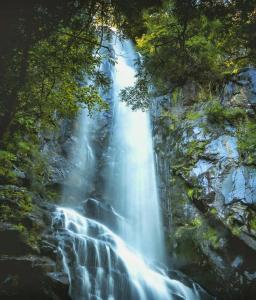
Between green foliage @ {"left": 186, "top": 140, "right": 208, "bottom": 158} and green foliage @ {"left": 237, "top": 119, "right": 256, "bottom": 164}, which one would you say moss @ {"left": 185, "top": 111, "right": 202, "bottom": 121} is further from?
green foliage @ {"left": 237, "top": 119, "right": 256, "bottom": 164}

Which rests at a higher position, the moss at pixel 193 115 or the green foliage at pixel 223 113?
the moss at pixel 193 115

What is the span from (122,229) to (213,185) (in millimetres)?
4391

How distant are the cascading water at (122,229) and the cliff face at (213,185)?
3.38 ft

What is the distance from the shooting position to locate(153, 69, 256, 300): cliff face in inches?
430

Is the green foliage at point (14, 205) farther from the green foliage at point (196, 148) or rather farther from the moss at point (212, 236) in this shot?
the green foliage at point (196, 148)

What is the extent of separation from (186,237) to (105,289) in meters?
3.54

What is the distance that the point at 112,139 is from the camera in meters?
19.2

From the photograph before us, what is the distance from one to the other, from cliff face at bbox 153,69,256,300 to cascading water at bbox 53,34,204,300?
1.03 metres

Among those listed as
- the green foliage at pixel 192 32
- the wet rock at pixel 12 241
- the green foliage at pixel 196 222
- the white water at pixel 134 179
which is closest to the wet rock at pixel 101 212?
the white water at pixel 134 179

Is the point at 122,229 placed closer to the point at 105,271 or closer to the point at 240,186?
the point at 105,271

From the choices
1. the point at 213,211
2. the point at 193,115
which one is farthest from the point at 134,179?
the point at 213,211

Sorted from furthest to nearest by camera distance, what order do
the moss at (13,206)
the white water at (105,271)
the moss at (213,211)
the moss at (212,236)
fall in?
the moss at (213,211) → the moss at (212,236) → the white water at (105,271) → the moss at (13,206)

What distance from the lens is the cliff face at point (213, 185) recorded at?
1091 cm

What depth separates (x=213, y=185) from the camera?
471 inches
